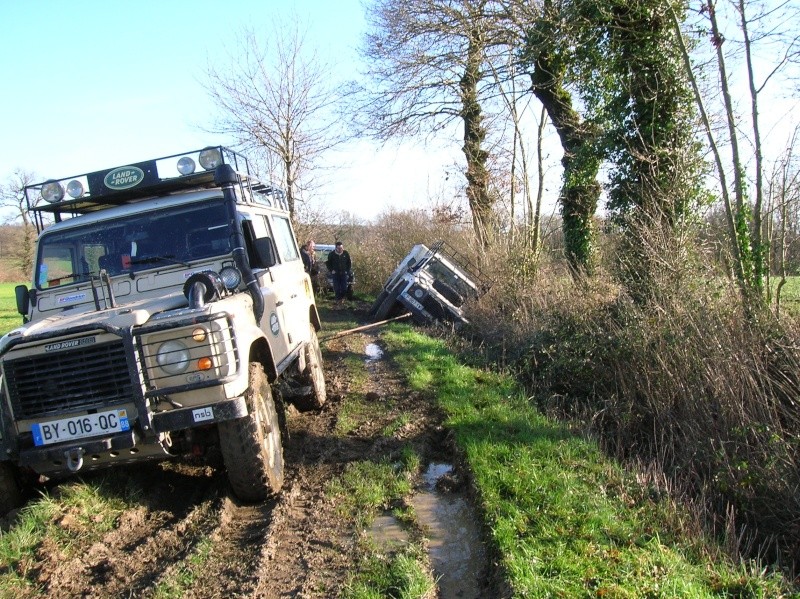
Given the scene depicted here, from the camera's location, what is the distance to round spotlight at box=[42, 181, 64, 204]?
5.57 metres

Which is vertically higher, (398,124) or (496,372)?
(398,124)

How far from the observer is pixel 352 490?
4.78 m

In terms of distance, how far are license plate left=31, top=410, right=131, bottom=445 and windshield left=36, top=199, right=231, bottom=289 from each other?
5.30 feet

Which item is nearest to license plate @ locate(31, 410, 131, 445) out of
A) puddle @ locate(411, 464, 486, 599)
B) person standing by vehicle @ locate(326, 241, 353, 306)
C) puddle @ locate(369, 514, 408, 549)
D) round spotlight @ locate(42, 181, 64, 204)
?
puddle @ locate(369, 514, 408, 549)

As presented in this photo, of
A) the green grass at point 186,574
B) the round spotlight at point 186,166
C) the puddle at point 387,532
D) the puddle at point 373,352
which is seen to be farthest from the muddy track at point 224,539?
the puddle at point 373,352

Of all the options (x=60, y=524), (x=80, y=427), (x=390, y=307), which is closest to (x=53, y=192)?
(x=80, y=427)

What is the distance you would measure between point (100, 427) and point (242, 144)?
16.7 meters

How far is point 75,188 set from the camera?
18.4 ft

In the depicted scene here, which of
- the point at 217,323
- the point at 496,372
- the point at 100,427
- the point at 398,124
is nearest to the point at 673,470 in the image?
the point at 496,372

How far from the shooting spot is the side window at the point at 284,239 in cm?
662

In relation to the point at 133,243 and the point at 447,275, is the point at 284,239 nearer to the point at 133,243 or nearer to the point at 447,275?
the point at 133,243

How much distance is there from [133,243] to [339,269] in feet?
43.8

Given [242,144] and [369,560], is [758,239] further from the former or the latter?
[242,144]

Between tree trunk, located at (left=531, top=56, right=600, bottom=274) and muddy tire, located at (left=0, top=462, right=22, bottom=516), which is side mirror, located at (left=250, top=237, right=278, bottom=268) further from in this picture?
tree trunk, located at (left=531, top=56, right=600, bottom=274)
